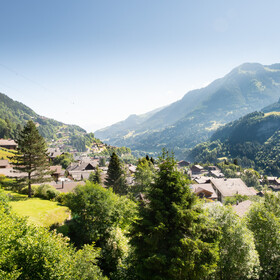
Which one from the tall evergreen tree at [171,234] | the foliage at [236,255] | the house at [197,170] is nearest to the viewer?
the tall evergreen tree at [171,234]

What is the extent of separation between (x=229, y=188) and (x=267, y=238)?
5895 centimetres

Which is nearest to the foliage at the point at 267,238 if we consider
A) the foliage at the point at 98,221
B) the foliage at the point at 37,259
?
the foliage at the point at 98,221

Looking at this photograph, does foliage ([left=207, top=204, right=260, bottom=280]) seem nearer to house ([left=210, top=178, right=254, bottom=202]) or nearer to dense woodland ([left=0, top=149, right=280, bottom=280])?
dense woodland ([left=0, top=149, right=280, bottom=280])

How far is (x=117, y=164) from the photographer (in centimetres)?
5544

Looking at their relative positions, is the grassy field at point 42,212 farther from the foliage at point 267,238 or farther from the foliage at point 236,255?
the foliage at point 267,238

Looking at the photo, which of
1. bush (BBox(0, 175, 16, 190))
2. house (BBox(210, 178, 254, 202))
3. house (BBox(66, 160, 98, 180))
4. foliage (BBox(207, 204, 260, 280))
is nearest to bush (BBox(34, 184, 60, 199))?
bush (BBox(0, 175, 16, 190))

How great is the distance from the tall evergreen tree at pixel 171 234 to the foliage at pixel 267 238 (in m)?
9.74

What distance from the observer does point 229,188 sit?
7375cm

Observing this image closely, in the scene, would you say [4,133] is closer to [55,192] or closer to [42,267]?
[55,192]

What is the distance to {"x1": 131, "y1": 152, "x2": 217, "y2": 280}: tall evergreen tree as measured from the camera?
1220cm

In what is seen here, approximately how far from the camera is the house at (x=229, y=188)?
232 ft

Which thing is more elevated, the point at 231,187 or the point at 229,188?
the point at 231,187

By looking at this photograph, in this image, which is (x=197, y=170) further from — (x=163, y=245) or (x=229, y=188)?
(x=163, y=245)

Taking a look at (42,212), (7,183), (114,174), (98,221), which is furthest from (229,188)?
(7,183)
